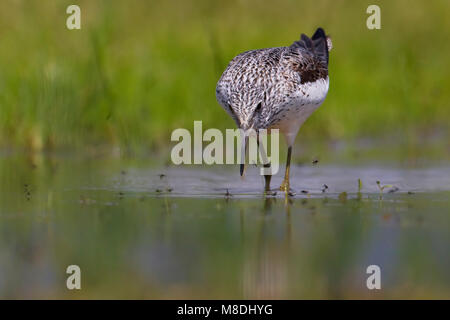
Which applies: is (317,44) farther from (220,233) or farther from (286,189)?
(220,233)

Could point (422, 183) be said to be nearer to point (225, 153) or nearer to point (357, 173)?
point (357, 173)

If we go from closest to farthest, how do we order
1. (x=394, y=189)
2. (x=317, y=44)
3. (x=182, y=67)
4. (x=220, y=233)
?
(x=220, y=233)
(x=394, y=189)
(x=317, y=44)
(x=182, y=67)

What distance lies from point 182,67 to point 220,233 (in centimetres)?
761

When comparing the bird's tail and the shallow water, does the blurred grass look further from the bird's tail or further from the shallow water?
the shallow water

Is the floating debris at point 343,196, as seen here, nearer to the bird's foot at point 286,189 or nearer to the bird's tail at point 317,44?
the bird's foot at point 286,189

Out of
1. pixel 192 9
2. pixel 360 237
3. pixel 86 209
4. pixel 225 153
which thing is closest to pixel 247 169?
pixel 225 153

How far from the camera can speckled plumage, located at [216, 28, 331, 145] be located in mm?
8859

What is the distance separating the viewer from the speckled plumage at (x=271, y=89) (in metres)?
8.86

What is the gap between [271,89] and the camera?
29.4ft

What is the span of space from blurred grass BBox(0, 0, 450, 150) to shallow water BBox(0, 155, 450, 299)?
164 centimetres

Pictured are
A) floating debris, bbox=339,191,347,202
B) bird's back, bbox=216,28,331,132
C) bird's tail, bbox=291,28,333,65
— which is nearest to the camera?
floating debris, bbox=339,191,347,202

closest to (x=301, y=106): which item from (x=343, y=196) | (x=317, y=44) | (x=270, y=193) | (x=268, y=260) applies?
(x=270, y=193)

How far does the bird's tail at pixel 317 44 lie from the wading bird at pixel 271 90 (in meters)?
0.48

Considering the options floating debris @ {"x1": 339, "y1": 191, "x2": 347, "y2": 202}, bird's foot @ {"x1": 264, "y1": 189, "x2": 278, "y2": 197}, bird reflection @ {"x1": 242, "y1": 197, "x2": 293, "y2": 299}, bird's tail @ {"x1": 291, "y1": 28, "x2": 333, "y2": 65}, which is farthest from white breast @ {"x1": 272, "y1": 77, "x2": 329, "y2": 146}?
bird reflection @ {"x1": 242, "y1": 197, "x2": 293, "y2": 299}
